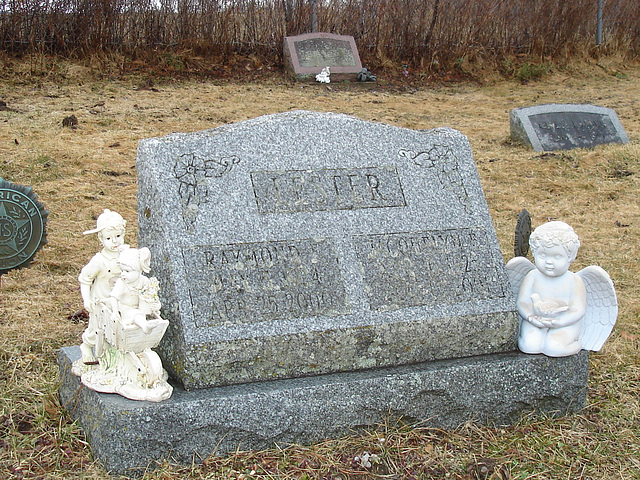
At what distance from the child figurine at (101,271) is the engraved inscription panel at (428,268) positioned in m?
1.03

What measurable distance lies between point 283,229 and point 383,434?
3.16 ft

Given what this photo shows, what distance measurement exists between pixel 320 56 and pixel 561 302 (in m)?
8.13

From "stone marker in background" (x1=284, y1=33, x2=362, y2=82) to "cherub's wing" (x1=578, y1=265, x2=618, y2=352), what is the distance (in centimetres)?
778

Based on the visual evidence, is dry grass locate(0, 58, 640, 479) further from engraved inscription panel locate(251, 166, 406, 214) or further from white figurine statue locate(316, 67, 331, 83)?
engraved inscription panel locate(251, 166, 406, 214)

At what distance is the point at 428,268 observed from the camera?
333 centimetres

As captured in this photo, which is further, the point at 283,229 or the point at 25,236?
the point at 25,236

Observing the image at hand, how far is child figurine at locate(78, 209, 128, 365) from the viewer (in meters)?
2.90

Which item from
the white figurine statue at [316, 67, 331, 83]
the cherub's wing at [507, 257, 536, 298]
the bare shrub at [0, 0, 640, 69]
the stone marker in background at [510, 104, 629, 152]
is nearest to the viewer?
the cherub's wing at [507, 257, 536, 298]

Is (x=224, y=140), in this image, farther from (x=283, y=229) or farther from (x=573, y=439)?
(x=573, y=439)

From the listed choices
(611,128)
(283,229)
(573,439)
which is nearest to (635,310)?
(573,439)

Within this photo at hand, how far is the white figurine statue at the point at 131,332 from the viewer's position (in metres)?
2.75

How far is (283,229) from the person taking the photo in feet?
10.5

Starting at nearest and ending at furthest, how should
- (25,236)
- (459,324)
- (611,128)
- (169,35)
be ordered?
(459,324)
(25,236)
(611,128)
(169,35)

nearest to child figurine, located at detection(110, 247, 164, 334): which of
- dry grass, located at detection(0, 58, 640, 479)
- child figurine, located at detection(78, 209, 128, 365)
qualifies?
child figurine, located at detection(78, 209, 128, 365)
